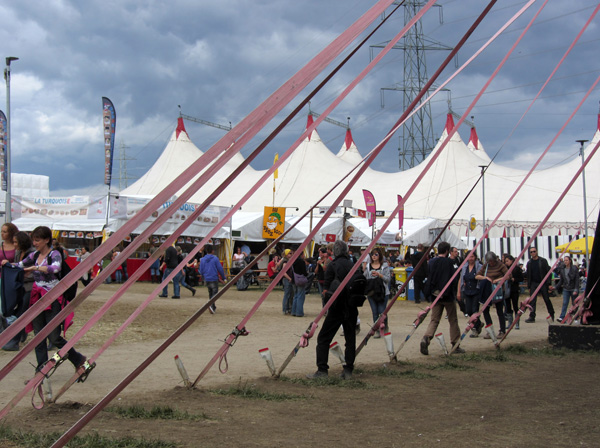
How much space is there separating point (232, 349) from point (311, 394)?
125 inches

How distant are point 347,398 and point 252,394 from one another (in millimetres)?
975

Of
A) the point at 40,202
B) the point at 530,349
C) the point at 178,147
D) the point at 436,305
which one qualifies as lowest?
the point at 530,349

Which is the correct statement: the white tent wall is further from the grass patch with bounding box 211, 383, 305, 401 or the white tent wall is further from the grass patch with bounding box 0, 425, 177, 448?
the grass patch with bounding box 0, 425, 177, 448

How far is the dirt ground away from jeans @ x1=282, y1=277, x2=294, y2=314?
397 cm

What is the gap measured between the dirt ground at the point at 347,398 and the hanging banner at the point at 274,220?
48.4ft

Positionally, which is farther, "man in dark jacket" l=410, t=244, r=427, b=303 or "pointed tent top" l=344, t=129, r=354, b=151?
"pointed tent top" l=344, t=129, r=354, b=151

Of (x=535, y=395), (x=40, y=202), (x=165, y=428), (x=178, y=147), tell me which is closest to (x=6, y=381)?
(x=165, y=428)

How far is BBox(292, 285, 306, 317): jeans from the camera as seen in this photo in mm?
14352

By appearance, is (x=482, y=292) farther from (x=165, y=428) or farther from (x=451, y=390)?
(x=165, y=428)

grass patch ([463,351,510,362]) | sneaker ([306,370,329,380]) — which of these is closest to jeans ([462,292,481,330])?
grass patch ([463,351,510,362])

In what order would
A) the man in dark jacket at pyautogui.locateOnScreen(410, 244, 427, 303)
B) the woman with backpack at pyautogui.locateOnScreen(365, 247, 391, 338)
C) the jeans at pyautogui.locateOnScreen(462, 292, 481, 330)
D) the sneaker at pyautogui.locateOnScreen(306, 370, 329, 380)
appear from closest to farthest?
the sneaker at pyautogui.locateOnScreen(306, 370, 329, 380) < the woman with backpack at pyautogui.locateOnScreen(365, 247, 391, 338) < the jeans at pyautogui.locateOnScreen(462, 292, 481, 330) < the man in dark jacket at pyautogui.locateOnScreen(410, 244, 427, 303)

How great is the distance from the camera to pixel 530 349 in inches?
386

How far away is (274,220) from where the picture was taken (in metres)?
25.4

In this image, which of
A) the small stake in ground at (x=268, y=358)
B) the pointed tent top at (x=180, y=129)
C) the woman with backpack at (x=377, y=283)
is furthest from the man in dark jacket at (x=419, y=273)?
the pointed tent top at (x=180, y=129)
